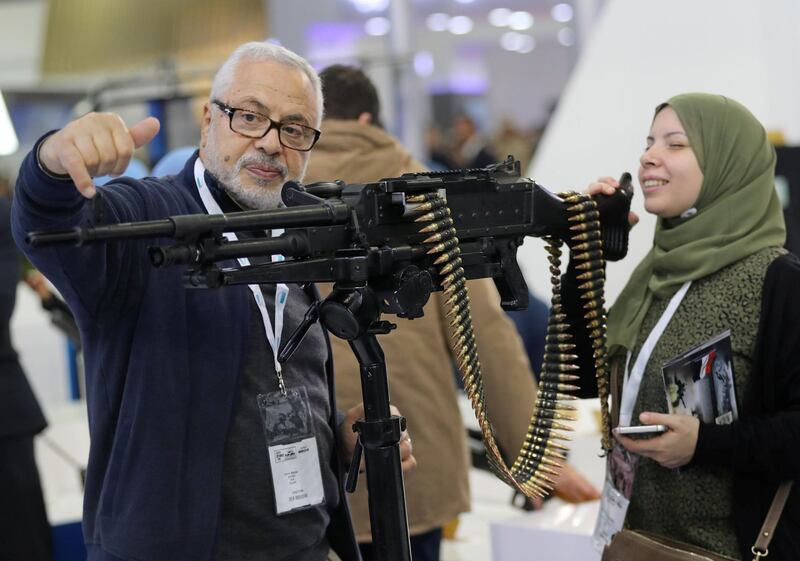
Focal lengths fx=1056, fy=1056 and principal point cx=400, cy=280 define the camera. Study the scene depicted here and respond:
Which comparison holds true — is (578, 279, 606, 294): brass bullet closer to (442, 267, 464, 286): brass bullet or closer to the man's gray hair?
(442, 267, 464, 286): brass bullet

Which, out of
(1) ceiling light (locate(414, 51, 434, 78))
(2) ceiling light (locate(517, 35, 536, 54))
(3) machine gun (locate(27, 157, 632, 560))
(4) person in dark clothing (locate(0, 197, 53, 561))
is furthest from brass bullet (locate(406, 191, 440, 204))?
(2) ceiling light (locate(517, 35, 536, 54))

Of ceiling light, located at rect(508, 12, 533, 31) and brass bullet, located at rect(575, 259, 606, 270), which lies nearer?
brass bullet, located at rect(575, 259, 606, 270)

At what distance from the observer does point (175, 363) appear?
1.78 meters

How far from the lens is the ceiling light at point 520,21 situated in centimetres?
1142

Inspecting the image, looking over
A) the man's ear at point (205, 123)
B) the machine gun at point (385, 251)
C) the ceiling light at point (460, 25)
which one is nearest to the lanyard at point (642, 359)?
the machine gun at point (385, 251)

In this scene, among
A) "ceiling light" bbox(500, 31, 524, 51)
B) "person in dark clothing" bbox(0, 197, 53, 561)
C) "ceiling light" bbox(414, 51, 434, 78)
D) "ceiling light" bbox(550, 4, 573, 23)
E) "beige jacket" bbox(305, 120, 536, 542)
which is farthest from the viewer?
"ceiling light" bbox(500, 31, 524, 51)

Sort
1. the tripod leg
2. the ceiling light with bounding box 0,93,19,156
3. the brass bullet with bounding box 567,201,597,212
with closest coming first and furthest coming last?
1. the tripod leg
2. the brass bullet with bounding box 567,201,597,212
3. the ceiling light with bounding box 0,93,19,156

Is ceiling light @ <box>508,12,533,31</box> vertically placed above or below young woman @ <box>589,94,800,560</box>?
above

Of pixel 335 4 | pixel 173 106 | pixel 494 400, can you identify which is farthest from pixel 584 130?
pixel 335 4

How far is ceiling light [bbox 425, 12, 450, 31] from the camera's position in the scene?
11484 mm

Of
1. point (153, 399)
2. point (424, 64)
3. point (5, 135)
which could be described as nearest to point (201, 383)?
point (153, 399)

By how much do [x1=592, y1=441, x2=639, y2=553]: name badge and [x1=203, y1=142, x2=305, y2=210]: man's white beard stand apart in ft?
3.08

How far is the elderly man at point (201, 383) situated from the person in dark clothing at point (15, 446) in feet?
5.30

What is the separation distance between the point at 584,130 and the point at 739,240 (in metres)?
2.19
